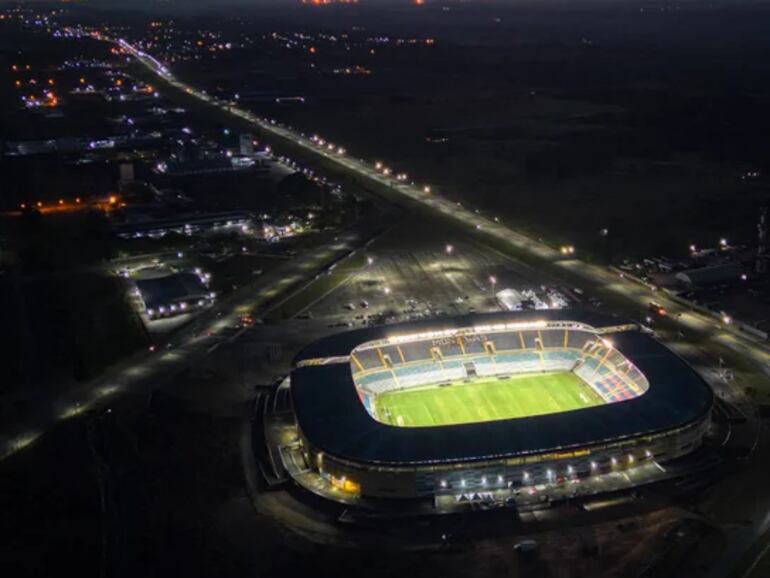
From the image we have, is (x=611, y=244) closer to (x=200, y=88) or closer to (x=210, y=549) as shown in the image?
(x=210, y=549)

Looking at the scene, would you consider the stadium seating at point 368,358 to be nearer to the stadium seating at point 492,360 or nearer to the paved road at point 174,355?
the stadium seating at point 492,360

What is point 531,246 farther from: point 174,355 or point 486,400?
point 174,355

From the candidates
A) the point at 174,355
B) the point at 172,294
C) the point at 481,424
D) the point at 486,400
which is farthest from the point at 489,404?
the point at 172,294

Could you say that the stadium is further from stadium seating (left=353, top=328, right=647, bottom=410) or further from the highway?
the highway

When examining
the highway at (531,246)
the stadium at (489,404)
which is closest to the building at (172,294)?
the stadium at (489,404)

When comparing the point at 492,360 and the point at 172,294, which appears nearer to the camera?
the point at 492,360

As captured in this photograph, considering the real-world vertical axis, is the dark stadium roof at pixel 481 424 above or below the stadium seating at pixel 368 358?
above
